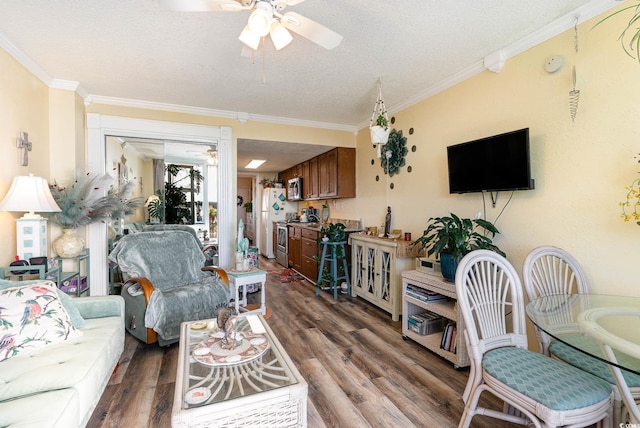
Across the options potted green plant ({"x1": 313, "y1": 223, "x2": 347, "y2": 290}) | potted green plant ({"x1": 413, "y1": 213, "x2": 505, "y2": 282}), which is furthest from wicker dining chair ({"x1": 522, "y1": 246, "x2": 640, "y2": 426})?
potted green plant ({"x1": 313, "y1": 223, "x2": 347, "y2": 290})

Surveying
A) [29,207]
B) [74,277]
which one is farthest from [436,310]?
[74,277]

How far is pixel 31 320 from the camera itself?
1.66 m

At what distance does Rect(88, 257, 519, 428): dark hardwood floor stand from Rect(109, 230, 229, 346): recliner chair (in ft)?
0.87

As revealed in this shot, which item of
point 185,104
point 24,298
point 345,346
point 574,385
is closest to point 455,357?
point 345,346

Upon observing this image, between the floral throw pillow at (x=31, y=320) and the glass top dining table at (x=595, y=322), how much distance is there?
254 centimetres

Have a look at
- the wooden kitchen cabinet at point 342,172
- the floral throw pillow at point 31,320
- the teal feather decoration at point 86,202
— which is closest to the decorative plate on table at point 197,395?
the floral throw pillow at point 31,320

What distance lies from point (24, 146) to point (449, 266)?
12.3ft

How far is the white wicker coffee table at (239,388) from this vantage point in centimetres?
119

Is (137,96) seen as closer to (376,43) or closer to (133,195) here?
(133,195)

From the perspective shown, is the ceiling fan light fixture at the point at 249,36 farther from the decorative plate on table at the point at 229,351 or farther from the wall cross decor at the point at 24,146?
the wall cross decor at the point at 24,146

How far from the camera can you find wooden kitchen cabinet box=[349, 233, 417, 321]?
3.26 meters

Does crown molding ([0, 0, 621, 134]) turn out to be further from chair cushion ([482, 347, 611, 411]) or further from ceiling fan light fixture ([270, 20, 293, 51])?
chair cushion ([482, 347, 611, 411])

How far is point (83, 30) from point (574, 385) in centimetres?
359

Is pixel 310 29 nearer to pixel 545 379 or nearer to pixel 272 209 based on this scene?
pixel 545 379
